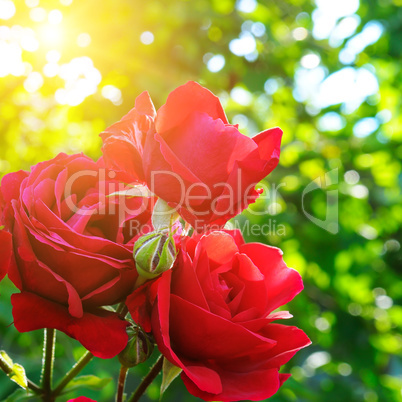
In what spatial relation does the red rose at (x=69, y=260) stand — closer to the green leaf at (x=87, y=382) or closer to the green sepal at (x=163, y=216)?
the green sepal at (x=163, y=216)

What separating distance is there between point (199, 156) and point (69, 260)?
0.16 m

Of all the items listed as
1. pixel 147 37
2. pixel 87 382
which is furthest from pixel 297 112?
pixel 87 382

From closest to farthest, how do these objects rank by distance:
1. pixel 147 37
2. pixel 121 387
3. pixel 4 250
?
pixel 4 250 < pixel 121 387 < pixel 147 37

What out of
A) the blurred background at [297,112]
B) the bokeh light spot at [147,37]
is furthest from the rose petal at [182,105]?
the bokeh light spot at [147,37]

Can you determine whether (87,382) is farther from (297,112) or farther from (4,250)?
(297,112)

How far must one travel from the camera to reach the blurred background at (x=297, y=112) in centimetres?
164

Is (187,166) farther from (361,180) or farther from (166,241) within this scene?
(361,180)

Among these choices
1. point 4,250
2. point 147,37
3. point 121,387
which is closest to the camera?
point 4,250

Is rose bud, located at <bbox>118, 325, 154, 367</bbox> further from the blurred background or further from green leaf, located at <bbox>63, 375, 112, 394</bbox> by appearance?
the blurred background

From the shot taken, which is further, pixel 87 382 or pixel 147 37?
pixel 147 37

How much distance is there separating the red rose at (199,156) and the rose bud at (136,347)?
5.2 inches

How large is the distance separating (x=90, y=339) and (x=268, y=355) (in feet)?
0.58

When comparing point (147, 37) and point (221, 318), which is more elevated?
point (221, 318)

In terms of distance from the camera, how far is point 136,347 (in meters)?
0.50
